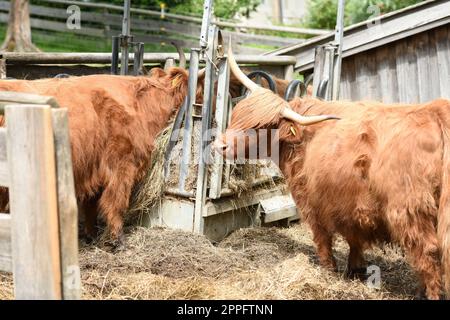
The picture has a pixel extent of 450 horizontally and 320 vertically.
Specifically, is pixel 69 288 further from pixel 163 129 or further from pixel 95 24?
pixel 95 24

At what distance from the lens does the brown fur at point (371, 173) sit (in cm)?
461

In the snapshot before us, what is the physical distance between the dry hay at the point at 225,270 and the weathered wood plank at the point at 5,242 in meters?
1.62

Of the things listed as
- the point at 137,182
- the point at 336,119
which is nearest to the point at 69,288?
the point at 336,119

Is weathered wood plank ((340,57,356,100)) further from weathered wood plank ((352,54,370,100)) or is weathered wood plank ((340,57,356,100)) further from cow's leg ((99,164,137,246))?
cow's leg ((99,164,137,246))

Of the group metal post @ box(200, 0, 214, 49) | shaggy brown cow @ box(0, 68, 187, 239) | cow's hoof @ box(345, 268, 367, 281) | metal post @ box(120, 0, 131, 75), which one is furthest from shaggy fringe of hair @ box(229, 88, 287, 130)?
metal post @ box(120, 0, 131, 75)

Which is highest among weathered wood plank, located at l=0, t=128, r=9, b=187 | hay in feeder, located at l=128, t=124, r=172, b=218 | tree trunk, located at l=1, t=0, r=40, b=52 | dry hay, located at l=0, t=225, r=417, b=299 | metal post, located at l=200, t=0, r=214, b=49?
tree trunk, located at l=1, t=0, r=40, b=52

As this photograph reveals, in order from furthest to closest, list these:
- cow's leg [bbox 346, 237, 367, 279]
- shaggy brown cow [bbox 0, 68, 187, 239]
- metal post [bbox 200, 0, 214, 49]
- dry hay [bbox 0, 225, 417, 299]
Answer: metal post [bbox 200, 0, 214, 49] < shaggy brown cow [bbox 0, 68, 187, 239] < cow's leg [bbox 346, 237, 367, 279] < dry hay [bbox 0, 225, 417, 299]

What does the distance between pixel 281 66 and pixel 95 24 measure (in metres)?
12.2

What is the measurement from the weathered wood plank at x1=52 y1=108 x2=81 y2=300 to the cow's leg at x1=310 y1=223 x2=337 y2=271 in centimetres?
303

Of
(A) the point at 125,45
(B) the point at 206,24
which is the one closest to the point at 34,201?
(B) the point at 206,24

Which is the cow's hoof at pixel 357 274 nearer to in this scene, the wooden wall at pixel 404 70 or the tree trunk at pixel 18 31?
the wooden wall at pixel 404 70

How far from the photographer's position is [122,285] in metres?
5.08

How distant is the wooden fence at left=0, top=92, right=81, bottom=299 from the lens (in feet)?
9.74

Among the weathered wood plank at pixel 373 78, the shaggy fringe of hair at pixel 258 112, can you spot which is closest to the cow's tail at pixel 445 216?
the shaggy fringe of hair at pixel 258 112
